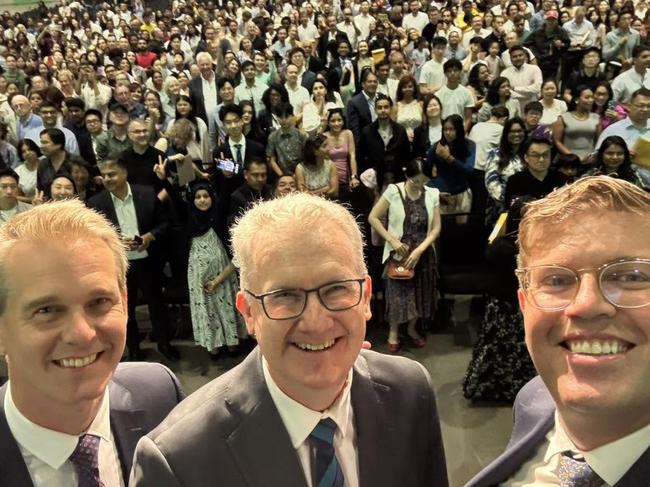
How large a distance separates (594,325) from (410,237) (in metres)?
3.22

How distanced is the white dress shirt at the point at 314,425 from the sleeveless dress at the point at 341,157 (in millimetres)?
4272

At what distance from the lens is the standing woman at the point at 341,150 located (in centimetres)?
566

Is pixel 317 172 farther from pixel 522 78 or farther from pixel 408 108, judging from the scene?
pixel 522 78

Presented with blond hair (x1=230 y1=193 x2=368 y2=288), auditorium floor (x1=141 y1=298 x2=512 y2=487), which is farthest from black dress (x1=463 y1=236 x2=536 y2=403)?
blond hair (x1=230 y1=193 x2=368 y2=288)

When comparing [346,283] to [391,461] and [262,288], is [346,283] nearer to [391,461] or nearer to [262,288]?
[262,288]

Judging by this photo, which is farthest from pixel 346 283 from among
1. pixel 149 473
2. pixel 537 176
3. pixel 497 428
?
pixel 537 176

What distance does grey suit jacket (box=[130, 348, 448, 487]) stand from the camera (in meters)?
1.34

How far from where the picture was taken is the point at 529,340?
1.33 meters

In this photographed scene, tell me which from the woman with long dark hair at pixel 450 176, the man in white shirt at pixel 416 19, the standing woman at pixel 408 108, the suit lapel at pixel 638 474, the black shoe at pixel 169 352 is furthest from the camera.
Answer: the man in white shirt at pixel 416 19

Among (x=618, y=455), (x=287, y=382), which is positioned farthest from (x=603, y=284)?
(x=287, y=382)

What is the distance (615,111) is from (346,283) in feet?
17.9

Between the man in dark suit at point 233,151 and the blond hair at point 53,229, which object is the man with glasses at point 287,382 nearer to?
the blond hair at point 53,229

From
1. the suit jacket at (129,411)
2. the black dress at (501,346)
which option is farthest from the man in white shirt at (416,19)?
the suit jacket at (129,411)

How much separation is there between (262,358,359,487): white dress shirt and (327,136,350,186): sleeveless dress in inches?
168
